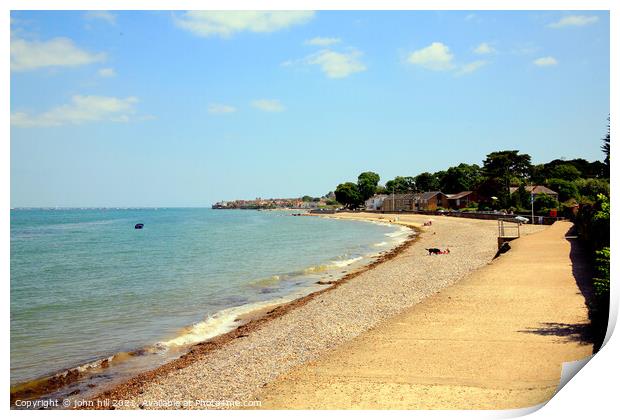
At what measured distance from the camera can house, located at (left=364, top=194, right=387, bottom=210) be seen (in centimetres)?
13650

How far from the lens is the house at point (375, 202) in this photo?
448ft

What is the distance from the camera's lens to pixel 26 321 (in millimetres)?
15969

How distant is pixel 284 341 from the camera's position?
1177 centimetres

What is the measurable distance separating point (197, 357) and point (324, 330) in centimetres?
313

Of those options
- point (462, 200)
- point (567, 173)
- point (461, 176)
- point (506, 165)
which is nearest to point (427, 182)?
point (461, 176)

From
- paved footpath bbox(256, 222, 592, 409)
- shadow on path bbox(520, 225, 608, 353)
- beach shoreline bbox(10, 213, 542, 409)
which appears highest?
shadow on path bbox(520, 225, 608, 353)

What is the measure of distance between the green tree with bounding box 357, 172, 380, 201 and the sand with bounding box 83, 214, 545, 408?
425 ft

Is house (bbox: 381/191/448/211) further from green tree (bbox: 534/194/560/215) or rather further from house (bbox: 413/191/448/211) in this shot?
green tree (bbox: 534/194/560/215)

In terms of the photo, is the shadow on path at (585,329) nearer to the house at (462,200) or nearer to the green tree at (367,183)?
the house at (462,200)

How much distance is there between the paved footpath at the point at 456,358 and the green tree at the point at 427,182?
115 m

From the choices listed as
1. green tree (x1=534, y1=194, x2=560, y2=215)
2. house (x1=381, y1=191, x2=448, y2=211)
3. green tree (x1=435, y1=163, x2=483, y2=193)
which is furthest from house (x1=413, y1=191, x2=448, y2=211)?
green tree (x1=534, y1=194, x2=560, y2=215)

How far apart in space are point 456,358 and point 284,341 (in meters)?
4.33
